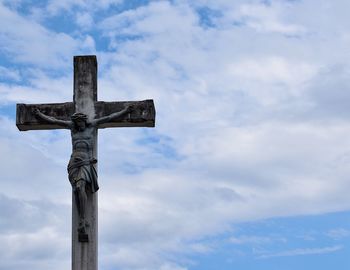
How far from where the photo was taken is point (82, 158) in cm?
1174

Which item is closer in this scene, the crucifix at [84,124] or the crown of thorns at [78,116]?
the crucifix at [84,124]

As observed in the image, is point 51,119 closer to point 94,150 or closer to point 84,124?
point 84,124

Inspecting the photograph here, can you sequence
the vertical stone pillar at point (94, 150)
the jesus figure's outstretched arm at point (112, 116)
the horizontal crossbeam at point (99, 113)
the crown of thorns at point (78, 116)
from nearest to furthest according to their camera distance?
the vertical stone pillar at point (94, 150)
the crown of thorns at point (78, 116)
the jesus figure's outstretched arm at point (112, 116)
the horizontal crossbeam at point (99, 113)

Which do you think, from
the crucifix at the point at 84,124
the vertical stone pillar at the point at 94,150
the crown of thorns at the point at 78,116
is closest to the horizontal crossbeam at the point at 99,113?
the crucifix at the point at 84,124

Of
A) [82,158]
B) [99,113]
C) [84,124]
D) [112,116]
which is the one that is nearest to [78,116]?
[84,124]

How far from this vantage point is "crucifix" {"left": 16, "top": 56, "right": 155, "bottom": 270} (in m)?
11.6

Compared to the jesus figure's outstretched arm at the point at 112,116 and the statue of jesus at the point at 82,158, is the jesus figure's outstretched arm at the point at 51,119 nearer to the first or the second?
the statue of jesus at the point at 82,158

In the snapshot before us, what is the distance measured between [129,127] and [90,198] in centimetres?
145

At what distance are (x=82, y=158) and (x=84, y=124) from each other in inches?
24.5

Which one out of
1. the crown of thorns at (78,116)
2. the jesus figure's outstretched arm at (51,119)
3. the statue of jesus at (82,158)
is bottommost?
the statue of jesus at (82,158)

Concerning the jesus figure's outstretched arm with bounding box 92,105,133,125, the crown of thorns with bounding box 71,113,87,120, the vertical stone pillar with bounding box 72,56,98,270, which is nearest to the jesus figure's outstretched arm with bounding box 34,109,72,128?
the crown of thorns with bounding box 71,113,87,120

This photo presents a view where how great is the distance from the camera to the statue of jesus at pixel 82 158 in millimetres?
11594

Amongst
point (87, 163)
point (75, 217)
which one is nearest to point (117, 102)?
point (87, 163)

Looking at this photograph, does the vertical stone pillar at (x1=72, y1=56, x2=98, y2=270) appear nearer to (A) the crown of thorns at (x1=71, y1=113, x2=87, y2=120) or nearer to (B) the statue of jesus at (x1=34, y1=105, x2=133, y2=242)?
(B) the statue of jesus at (x1=34, y1=105, x2=133, y2=242)
